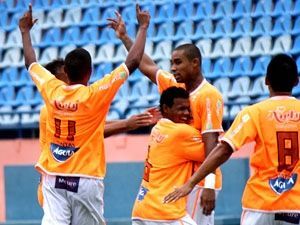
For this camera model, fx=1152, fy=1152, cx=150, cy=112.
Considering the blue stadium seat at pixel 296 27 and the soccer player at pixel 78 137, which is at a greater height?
the blue stadium seat at pixel 296 27

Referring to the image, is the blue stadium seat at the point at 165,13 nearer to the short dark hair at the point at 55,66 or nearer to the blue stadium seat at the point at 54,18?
the blue stadium seat at the point at 54,18

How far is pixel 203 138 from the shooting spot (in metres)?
8.94

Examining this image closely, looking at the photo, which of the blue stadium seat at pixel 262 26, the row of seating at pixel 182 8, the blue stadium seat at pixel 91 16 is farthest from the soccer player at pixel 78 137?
the blue stadium seat at pixel 91 16

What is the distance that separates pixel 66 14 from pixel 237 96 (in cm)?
416

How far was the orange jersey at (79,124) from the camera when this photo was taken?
891 cm

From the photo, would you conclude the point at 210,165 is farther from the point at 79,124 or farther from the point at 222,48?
the point at 222,48

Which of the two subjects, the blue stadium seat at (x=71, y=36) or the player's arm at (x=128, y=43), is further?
the blue stadium seat at (x=71, y=36)

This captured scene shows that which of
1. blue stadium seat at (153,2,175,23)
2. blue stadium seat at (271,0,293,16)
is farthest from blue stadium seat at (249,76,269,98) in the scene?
blue stadium seat at (153,2,175,23)

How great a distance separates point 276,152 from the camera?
7.81m

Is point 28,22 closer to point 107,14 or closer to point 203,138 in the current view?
point 203,138

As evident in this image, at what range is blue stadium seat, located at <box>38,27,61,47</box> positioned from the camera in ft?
65.2

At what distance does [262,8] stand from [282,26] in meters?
0.63

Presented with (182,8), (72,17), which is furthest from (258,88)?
(72,17)

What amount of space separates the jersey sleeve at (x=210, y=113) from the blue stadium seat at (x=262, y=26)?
944cm
